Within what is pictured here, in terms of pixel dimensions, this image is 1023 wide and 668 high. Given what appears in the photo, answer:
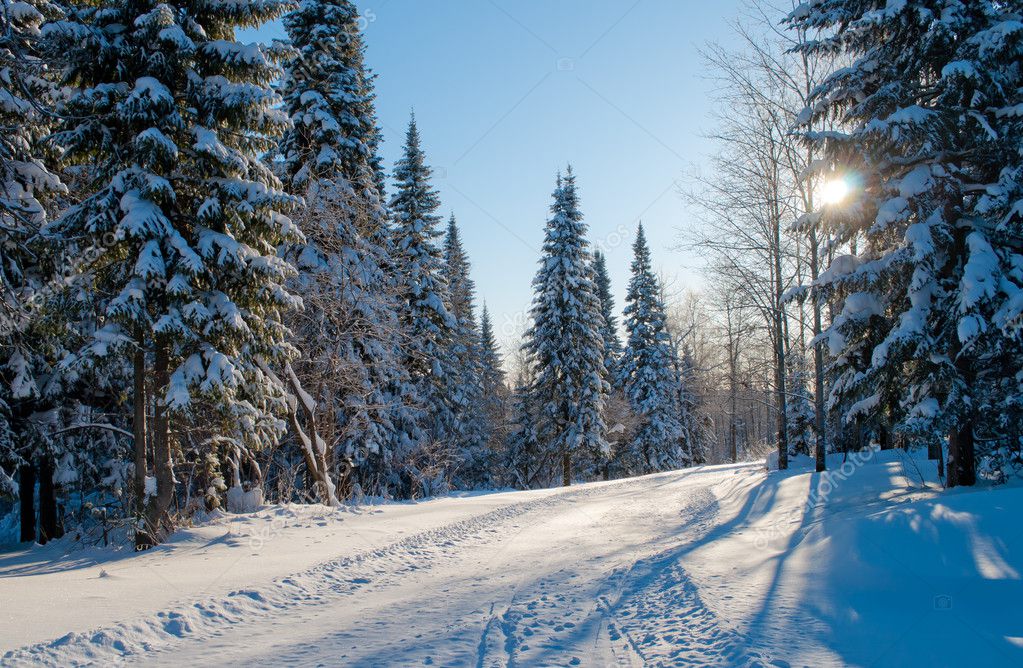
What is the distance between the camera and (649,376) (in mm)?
34469

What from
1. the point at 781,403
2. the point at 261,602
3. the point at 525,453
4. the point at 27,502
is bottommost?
the point at 525,453

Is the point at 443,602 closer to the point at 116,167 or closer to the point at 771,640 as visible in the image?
the point at 771,640

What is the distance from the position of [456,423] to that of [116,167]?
22411mm

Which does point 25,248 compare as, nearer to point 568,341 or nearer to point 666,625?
point 666,625

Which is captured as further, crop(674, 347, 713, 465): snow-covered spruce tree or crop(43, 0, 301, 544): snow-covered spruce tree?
crop(674, 347, 713, 465): snow-covered spruce tree

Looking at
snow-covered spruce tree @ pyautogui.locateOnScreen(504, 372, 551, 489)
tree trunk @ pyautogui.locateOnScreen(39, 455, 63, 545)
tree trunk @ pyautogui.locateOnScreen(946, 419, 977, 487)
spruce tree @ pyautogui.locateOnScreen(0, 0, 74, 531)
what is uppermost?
spruce tree @ pyautogui.locateOnScreen(0, 0, 74, 531)

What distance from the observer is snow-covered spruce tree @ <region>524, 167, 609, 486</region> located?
28.3 meters

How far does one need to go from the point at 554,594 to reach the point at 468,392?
27.5m

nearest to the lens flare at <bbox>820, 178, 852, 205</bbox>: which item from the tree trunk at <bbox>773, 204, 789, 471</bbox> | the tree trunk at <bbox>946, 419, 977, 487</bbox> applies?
the tree trunk at <bbox>946, 419, 977, 487</bbox>

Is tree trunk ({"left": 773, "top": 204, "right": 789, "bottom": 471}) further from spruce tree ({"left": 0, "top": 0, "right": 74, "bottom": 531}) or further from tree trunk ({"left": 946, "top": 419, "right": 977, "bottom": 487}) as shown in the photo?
spruce tree ({"left": 0, "top": 0, "right": 74, "bottom": 531})

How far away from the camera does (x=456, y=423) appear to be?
29.5 m

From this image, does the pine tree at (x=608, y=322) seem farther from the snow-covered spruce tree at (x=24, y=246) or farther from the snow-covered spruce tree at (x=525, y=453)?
the snow-covered spruce tree at (x=24, y=246)

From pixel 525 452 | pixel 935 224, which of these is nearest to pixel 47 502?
pixel 935 224

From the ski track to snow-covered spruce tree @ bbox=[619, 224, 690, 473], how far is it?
A: 2731cm
